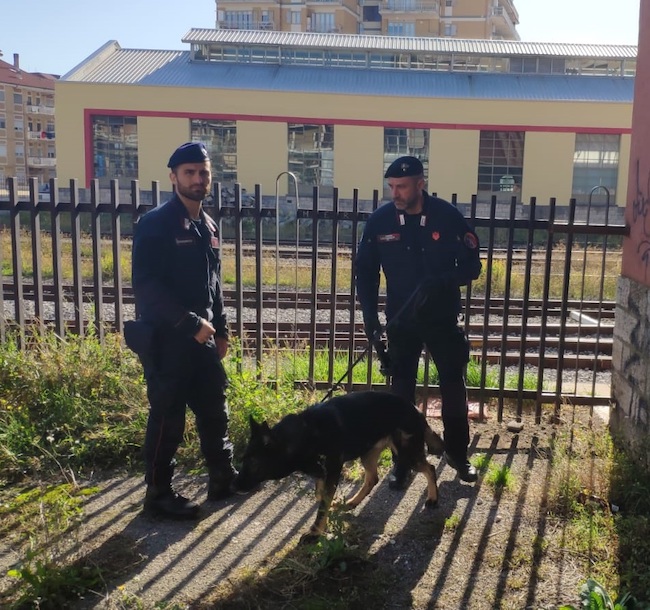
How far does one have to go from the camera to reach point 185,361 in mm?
4301

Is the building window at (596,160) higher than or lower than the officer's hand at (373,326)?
higher

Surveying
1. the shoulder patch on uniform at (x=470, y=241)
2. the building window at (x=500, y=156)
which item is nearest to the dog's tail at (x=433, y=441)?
the shoulder patch on uniform at (x=470, y=241)

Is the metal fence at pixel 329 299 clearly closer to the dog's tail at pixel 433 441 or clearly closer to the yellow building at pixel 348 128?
the dog's tail at pixel 433 441

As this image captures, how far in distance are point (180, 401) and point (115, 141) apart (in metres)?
33.1

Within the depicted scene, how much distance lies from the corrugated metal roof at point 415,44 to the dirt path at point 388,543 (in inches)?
1461

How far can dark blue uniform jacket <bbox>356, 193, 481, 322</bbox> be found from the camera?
469cm

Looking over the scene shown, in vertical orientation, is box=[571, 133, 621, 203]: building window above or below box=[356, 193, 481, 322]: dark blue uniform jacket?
above

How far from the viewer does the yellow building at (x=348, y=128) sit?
34.0 metres

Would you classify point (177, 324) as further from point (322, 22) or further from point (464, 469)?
point (322, 22)

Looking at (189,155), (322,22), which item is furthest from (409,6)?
(189,155)

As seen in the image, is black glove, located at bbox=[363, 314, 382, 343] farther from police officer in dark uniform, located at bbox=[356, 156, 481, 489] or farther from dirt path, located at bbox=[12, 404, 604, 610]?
dirt path, located at bbox=[12, 404, 604, 610]

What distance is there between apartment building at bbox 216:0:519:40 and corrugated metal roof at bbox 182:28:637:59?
33631 millimetres

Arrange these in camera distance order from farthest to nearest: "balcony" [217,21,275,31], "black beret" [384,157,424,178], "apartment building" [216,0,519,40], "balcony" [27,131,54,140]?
"balcony" [27,131,54,140], "balcony" [217,21,275,31], "apartment building" [216,0,519,40], "black beret" [384,157,424,178]

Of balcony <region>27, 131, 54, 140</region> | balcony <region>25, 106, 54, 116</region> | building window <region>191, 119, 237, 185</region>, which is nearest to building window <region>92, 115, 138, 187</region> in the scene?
building window <region>191, 119, 237, 185</region>
